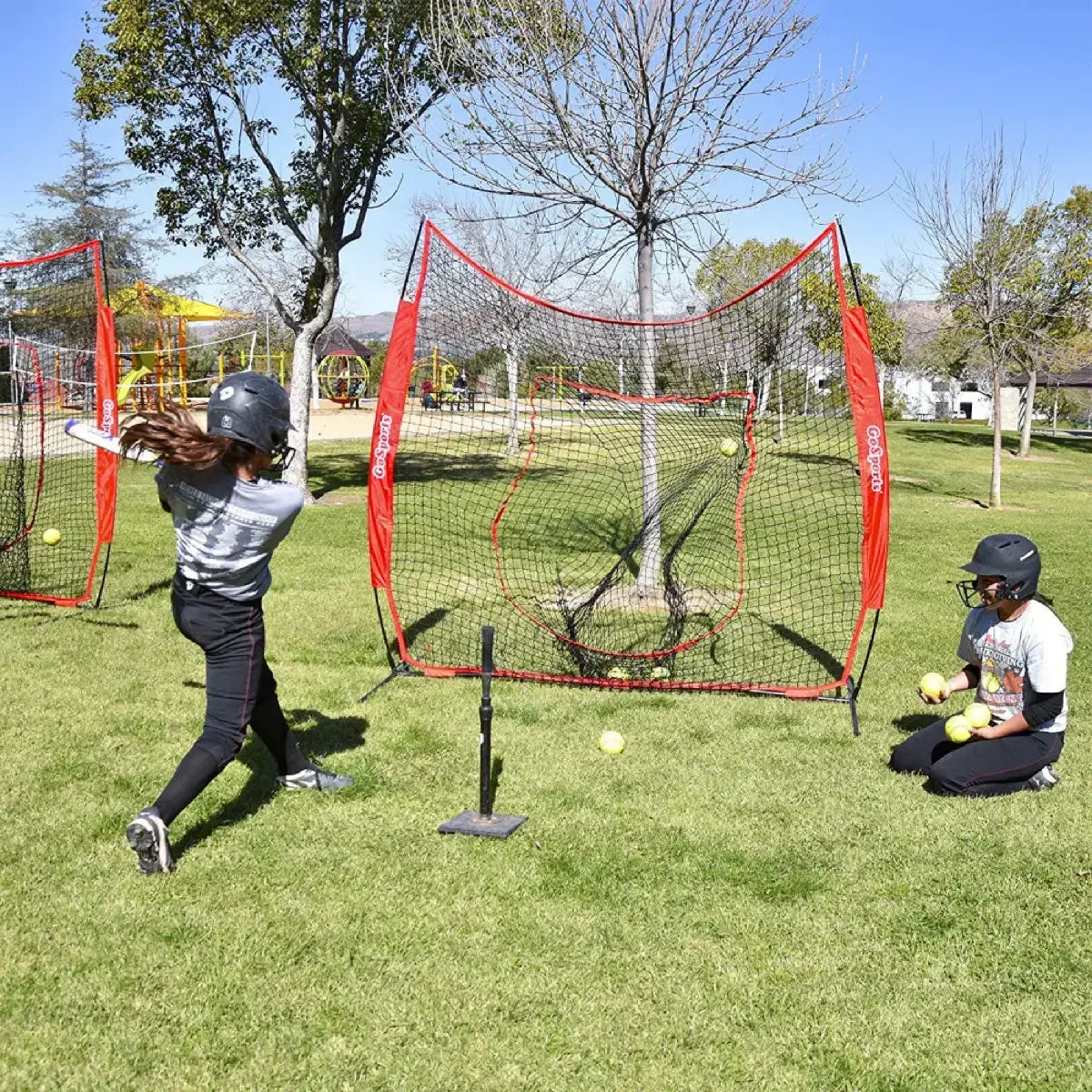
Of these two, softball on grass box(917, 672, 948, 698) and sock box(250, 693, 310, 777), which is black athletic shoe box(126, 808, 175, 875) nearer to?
sock box(250, 693, 310, 777)

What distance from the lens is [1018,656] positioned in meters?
5.17

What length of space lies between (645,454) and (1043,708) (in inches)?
162

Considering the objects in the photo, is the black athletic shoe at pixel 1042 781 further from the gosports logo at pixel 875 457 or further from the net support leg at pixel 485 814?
the net support leg at pixel 485 814

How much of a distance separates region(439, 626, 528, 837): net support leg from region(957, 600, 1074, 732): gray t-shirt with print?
2.29 m

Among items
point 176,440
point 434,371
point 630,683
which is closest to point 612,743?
point 630,683

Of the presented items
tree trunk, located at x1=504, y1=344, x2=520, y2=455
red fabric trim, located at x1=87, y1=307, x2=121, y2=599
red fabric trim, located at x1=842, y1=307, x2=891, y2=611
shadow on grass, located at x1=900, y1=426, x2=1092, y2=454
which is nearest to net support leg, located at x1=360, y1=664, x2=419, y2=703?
red fabric trim, located at x1=87, y1=307, x2=121, y2=599

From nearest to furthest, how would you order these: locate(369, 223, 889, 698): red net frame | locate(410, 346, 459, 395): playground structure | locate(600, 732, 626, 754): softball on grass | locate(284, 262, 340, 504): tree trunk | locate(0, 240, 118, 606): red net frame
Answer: locate(600, 732, 626, 754): softball on grass < locate(369, 223, 889, 698): red net frame < locate(410, 346, 459, 395): playground structure < locate(0, 240, 118, 606): red net frame < locate(284, 262, 340, 504): tree trunk

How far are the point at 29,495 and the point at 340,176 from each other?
5853 mm

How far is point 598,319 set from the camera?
24.0 ft

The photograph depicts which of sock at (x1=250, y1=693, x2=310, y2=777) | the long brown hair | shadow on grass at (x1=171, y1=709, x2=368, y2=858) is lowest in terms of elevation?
shadow on grass at (x1=171, y1=709, x2=368, y2=858)

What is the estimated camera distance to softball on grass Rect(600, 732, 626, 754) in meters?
5.74

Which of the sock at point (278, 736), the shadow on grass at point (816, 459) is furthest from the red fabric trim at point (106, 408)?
the shadow on grass at point (816, 459)

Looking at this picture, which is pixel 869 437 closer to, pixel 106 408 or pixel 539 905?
pixel 539 905

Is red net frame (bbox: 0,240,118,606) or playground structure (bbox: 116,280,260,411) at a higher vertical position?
playground structure (bbox: 116,280,260,411)
